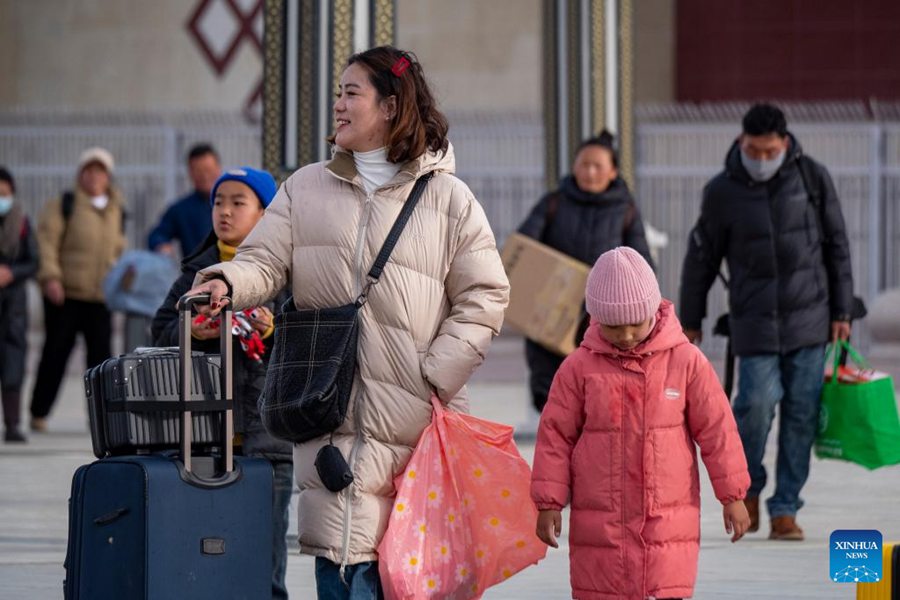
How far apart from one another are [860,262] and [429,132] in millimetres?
13967

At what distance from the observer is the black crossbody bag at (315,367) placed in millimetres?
5348

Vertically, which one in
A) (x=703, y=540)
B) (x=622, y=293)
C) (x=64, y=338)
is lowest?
(x=703, y=540)

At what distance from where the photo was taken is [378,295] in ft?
17.9

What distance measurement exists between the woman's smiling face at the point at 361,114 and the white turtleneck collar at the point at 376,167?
0.07ft

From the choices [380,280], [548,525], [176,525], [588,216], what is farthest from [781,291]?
[176,525]

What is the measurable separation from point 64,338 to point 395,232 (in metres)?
8.08

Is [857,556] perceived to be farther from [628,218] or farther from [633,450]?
[628,218]

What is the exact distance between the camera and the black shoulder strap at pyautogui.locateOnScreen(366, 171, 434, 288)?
5430 millimetres

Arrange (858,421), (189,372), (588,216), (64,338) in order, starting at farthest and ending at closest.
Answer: (64,338)
(588,216)
(858,421)
(189,372)

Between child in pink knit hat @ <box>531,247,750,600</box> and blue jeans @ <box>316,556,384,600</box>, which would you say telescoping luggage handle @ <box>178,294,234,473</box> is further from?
child in pink knit hat @ <box>531,247,750,600</box>

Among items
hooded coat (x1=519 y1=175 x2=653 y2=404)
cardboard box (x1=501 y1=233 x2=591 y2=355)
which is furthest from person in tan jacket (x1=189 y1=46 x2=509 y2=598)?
cardboard box (x1=501 y1=233 x2=591 y2=355)

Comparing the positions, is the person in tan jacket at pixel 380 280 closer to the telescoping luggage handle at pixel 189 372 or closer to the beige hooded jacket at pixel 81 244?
the telescoping luggage handle at pixel 189 372

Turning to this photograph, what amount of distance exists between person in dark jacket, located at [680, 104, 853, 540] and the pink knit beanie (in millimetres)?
2812

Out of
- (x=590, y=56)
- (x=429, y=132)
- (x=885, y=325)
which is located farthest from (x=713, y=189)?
(x=885, y=325)
